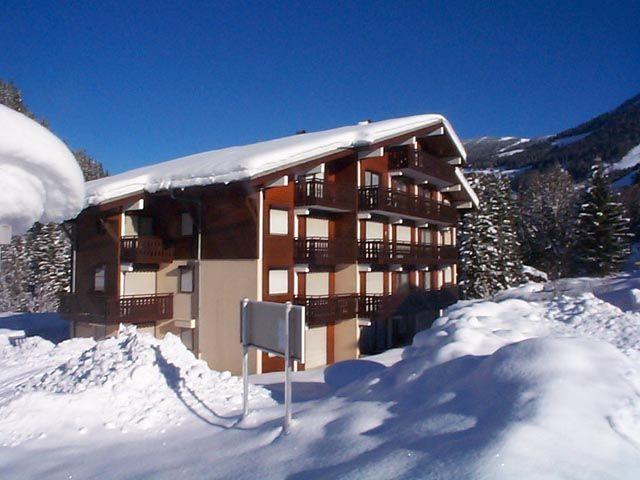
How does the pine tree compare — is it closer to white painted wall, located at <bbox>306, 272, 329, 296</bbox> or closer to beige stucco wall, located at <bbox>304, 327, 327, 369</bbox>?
white painted wall, located at <bbox>306, 272, 329, 296</bbox>

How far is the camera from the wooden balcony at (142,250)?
19703 millimetres

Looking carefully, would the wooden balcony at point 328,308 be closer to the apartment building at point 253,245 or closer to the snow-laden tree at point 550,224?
the apartment building at point 253,245

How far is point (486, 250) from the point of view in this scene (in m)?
37.7

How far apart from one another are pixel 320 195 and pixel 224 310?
553 cm

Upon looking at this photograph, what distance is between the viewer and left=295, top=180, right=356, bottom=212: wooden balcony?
1977cm

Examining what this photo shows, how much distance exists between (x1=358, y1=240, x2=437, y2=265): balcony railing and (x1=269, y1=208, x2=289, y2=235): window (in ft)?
12.1

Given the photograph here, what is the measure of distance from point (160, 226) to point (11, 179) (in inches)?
795

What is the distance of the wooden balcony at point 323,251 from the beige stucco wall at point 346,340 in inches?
106

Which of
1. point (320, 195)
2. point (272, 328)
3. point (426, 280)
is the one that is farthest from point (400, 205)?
point (272, 328)

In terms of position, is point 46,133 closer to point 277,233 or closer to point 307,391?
point 307,391

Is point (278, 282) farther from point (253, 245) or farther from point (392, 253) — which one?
point (392, 253)

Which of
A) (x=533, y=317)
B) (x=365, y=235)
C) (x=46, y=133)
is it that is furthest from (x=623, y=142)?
(x=46, y=133)

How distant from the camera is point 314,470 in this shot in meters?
5.57

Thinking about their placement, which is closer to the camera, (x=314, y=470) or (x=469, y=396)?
(x=314, y=470)
